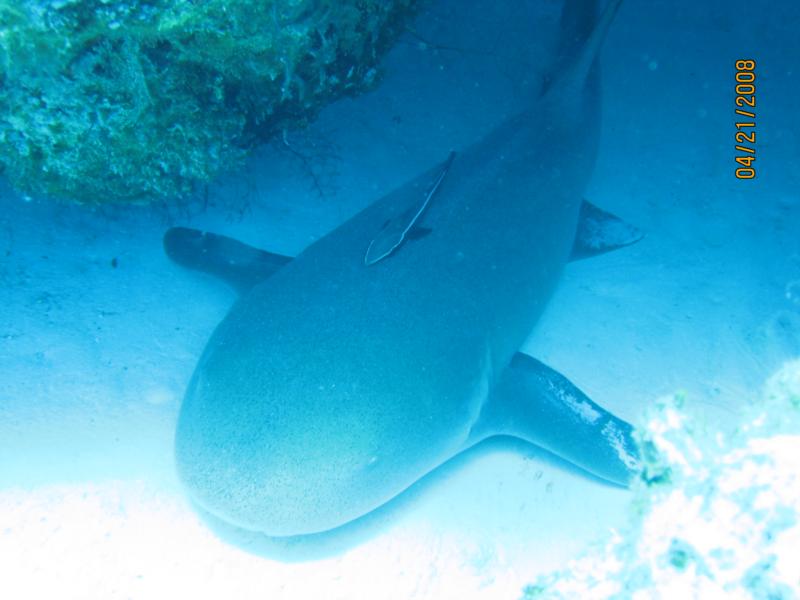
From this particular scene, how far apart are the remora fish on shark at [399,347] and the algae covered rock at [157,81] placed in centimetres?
68

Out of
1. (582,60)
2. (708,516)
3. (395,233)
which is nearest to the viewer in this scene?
(708,516)

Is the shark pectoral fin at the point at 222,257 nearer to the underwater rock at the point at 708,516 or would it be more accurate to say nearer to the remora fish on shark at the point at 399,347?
the remora fish on shark at the point at 399,347

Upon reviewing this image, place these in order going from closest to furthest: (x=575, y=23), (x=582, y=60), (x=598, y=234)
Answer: (x=582, y=60)
(x=598, y=234)
(x=575, y=23)

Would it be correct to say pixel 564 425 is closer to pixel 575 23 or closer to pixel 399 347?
pixel 399 347

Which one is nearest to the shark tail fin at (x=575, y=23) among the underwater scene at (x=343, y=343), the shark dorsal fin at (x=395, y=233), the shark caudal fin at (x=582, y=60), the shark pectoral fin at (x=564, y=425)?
the shark caudal fin at (x=582, y=60)

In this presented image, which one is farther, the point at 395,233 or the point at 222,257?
the point at 222,257

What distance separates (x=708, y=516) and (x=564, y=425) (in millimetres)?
1760

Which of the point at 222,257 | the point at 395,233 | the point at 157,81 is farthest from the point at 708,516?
the point at 222,257

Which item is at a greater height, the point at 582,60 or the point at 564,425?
the point at 582,60

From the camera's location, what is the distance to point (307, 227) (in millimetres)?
4223

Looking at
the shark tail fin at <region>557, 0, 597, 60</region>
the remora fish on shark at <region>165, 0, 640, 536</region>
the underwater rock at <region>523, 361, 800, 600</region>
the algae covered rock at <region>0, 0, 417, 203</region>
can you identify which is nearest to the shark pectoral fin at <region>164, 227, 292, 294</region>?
the remora fish on shark at <region>165, 0, 640, 536</region>

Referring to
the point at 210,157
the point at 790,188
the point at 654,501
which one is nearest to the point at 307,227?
the point at 210,157

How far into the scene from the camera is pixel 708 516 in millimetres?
1301

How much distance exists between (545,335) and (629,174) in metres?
2.18
